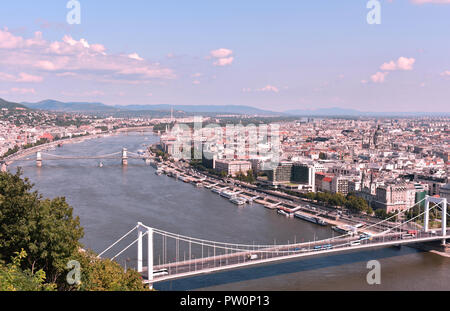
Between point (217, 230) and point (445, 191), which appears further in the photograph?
point (445, 191)

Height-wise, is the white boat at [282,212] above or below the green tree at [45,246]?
below

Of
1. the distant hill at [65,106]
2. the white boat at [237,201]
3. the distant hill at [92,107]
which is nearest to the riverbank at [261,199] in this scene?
the white boat at [237,201]

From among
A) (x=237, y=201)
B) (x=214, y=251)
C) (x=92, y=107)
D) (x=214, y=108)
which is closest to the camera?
(x=214, y=251)

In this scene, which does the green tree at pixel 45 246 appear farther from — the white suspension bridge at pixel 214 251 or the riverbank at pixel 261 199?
the riverbank at pixel 261 199

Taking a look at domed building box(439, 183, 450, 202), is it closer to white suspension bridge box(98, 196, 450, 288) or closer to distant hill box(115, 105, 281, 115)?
white suspension bridge box(98, 196, 450, 288)

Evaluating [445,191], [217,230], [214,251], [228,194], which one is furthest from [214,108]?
[214,251]

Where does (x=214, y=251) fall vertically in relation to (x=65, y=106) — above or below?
below

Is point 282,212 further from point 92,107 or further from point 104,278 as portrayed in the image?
point 92,107

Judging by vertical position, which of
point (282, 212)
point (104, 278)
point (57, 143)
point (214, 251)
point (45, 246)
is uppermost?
point (45, 246)
